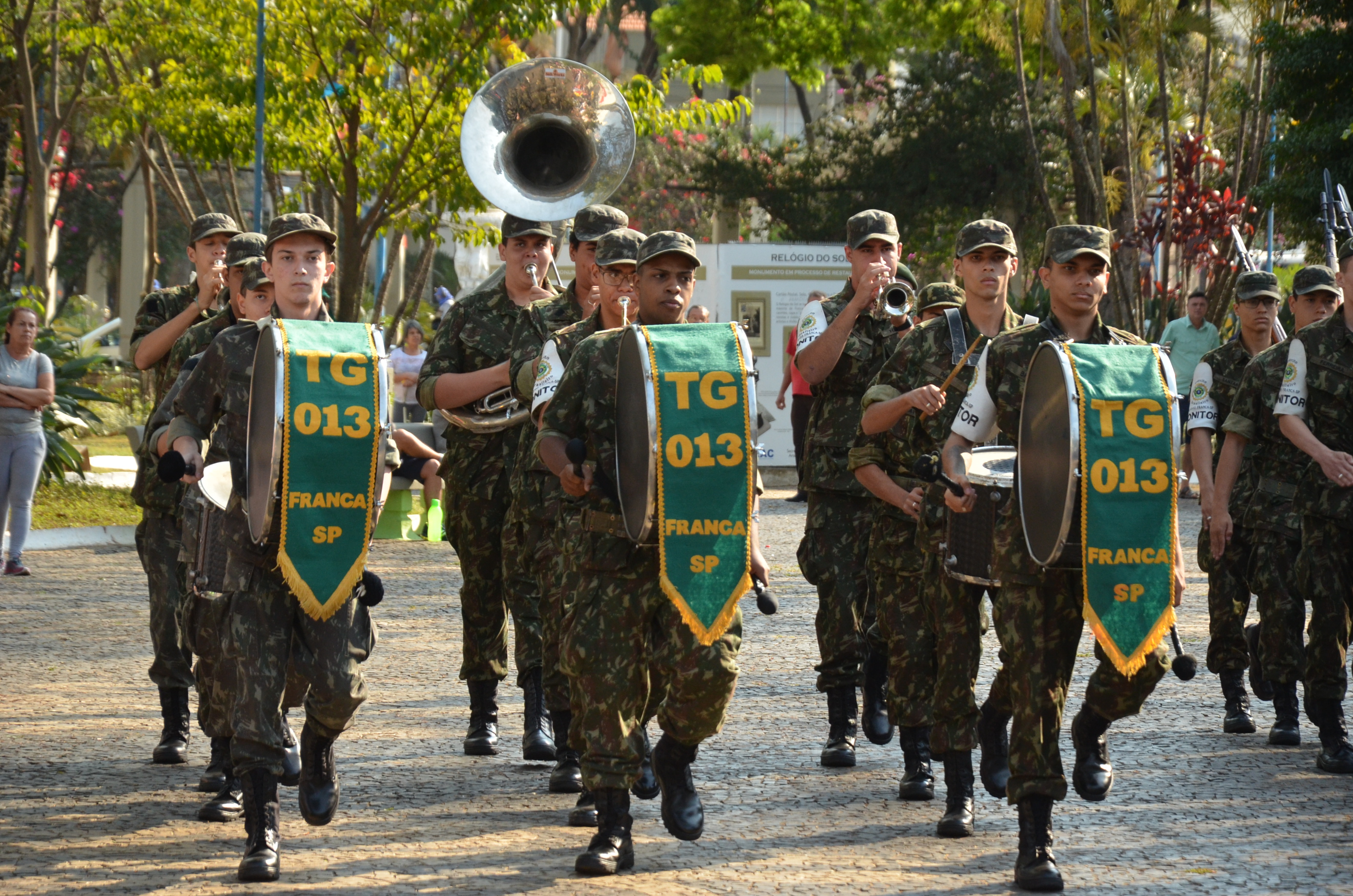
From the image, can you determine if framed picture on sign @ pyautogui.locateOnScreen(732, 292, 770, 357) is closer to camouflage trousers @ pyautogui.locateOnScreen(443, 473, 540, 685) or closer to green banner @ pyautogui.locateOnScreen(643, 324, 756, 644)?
camouflage trousers @ pyautogui.locateOnScreen(443, 473, 540, 685)

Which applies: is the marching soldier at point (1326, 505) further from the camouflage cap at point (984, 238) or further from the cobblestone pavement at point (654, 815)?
the camouflage cap at point (984, 238)

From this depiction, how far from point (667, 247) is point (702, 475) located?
2.61 feet

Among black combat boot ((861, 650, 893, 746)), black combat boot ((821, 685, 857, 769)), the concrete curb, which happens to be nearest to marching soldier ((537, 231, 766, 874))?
black combat boot ((821, 685, 857, 769))

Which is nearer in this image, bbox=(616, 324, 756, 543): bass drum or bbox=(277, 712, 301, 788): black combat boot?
bbox=(616, 324, 756, 543): bass drum

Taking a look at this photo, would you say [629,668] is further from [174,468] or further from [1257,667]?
[1257,667]

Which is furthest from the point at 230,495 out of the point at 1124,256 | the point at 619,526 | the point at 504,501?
the point at 1124,256

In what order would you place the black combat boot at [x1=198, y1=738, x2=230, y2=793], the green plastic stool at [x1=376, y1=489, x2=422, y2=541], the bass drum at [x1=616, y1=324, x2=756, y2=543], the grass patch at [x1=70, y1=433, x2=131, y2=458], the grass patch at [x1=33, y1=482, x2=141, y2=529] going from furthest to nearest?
the grass patch at [x1=70, y1=433, x2=131, y2=458], the grass patch at [x1=33, y1=482, x2=141, y2=529], the green plastic stool at [x1=376, y1=489, x2=422, y2=541], the black combat boot at [x1=198, y1=738, x2=230, y2=793], the bass drum at [x1=616, y1=324, x2=756, y2=543]

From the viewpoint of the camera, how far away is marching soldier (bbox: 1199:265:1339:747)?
750cm

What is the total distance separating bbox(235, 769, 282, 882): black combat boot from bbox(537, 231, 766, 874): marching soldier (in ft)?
3.12

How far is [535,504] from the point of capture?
22.2 feet

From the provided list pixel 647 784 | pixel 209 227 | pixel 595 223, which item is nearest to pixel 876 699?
pixel 647 784

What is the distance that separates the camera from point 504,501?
23.8 feet

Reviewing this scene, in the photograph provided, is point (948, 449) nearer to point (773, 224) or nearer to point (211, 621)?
point (211, 621)

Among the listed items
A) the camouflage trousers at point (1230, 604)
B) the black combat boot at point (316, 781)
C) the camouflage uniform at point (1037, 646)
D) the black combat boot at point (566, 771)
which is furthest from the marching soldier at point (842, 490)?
the black combat boot at point (316, 781)
